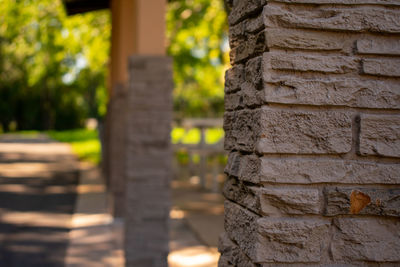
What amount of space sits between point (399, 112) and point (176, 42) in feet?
40.3

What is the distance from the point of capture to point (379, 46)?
1.91 m

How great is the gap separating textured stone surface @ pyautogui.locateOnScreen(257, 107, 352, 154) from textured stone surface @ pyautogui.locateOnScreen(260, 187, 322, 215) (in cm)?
14

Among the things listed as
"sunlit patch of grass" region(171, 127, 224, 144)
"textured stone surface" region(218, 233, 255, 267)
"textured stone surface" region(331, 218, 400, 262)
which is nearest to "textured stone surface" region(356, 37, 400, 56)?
"textured stone surface" region(331, 218, 400, 262)

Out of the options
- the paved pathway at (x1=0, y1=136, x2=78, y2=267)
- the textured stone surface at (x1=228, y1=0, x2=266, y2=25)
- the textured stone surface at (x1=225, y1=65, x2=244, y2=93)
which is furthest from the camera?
the paved pathway at (x1=0, y1=136, x2=78, y2=267)

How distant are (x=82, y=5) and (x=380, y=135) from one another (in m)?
9.88

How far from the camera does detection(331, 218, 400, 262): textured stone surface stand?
1858 mm

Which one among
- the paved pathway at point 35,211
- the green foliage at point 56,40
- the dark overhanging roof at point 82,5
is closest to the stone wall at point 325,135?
the paved pathway at point 35,211

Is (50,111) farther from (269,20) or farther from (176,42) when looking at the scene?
(269,20)

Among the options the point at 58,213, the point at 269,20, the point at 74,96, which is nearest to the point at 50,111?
the point at 74,96

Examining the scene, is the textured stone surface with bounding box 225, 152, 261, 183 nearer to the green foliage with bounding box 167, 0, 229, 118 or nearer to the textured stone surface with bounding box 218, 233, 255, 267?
the textured stone surface with bounding box 218, 233, 255, 267

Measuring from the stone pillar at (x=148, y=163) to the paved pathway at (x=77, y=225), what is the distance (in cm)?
49

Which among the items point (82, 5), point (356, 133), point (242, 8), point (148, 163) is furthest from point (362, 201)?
point (82, 5)

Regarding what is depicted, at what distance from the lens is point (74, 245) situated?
6254mm

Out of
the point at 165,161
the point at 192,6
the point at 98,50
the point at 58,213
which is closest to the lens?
the point at 165,161
